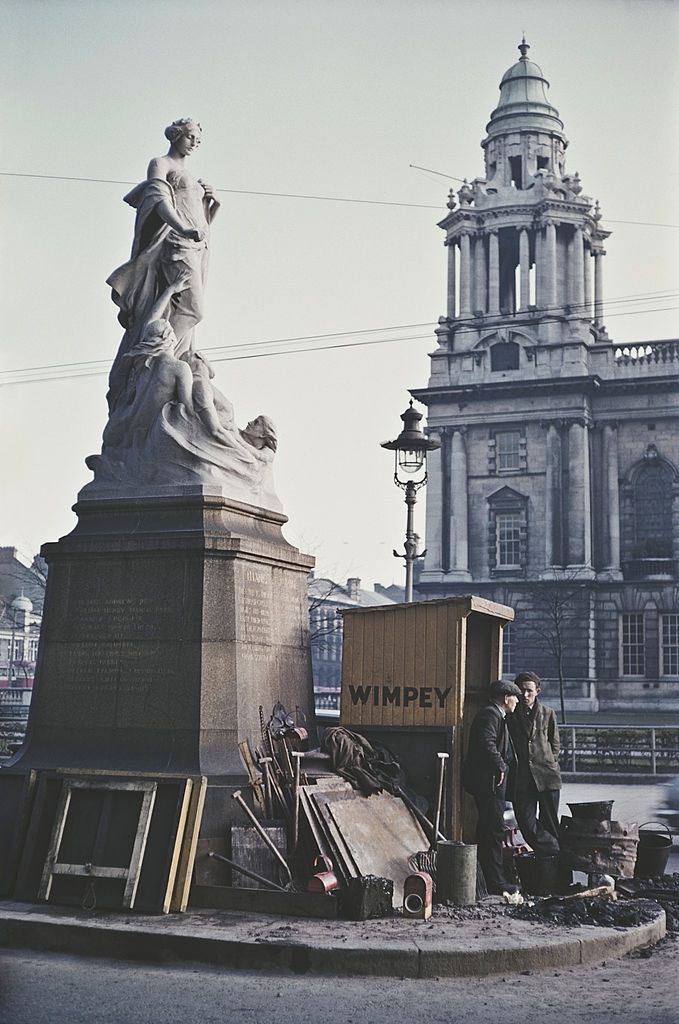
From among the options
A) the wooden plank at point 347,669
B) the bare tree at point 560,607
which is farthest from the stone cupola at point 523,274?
the wooden plank at point 347,669

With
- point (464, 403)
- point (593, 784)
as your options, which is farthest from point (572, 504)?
point (593, 784)

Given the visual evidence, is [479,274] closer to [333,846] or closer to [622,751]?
[622,751]

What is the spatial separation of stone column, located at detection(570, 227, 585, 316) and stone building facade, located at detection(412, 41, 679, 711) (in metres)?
0.10

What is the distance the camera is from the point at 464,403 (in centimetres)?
6475

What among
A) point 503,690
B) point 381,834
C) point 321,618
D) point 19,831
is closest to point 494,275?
point 321,618

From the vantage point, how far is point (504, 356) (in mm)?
65188

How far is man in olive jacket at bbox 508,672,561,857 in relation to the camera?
11609 mm

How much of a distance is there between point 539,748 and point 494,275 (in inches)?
2242

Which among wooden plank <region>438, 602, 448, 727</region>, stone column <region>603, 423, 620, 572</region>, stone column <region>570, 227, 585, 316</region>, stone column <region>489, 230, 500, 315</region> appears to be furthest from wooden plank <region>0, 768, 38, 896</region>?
stone column <region>570, 227, 585, 316</region>

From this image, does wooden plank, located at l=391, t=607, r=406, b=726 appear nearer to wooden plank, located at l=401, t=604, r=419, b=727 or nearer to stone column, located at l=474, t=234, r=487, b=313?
wooden plank, located at l=401, t=604, r=419, b=727

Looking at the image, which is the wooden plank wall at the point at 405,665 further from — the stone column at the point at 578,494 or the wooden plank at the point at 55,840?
the stone column at the point at 578,494

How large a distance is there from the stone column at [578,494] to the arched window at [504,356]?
4861 mm

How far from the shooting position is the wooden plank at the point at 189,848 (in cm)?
905

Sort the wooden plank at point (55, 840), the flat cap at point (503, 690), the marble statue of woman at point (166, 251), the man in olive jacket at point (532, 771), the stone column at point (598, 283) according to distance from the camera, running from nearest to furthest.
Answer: the wooden plank at point (55, 840), the flat cap at point (503, 690), the man in olive jacket at point (532, 771), the marble statue of woman at point (166, 251), the stone column at point (598, 283)
